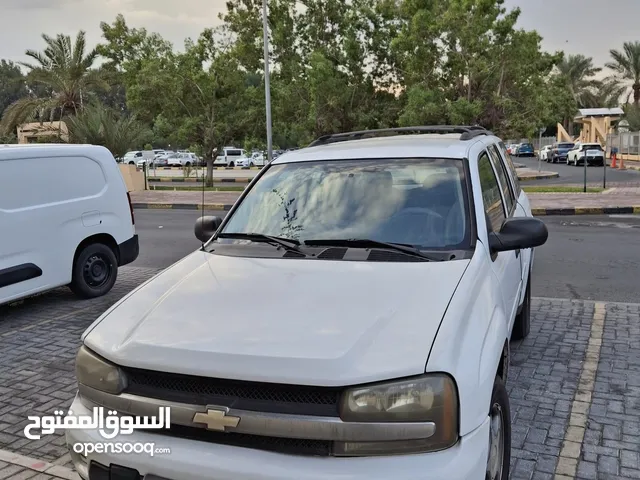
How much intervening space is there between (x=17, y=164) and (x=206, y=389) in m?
5.25

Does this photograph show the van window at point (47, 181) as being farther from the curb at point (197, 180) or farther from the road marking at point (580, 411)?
the curb at point (197, 180)

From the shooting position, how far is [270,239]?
3520mm

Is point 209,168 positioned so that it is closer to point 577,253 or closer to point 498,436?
point 577,253

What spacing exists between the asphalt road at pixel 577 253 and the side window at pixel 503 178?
9.03 ft

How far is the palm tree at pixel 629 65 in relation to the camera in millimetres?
45688

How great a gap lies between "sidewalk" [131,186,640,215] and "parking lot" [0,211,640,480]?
836 cm

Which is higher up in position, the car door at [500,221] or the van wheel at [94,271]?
the car door at [500,221]

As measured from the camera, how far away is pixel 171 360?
7.80 ft

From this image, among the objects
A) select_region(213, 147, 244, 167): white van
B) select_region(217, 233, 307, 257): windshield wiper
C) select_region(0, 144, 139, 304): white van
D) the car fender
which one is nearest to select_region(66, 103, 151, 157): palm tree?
select_region(0, 144, 139, 304): white van

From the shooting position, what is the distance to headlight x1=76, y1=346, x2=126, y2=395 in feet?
8.26

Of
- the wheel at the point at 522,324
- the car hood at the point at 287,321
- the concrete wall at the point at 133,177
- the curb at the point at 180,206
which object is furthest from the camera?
the concrete wall at the point at 133,177

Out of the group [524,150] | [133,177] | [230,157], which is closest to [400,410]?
[133,177]

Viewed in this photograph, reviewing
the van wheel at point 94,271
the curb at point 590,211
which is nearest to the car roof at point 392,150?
the van wheel at point 94,271

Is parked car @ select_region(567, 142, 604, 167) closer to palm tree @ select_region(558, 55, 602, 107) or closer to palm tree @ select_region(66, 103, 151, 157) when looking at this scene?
palm tree @ select_region(558, 55, 602, 107)
